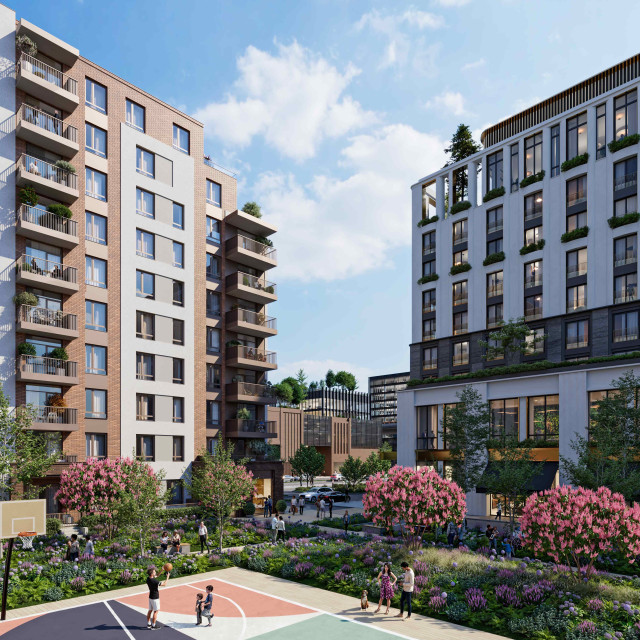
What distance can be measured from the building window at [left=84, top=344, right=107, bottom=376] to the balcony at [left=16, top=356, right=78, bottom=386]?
77.6 inches

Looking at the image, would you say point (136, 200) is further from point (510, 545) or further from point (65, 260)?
point (510, 545)

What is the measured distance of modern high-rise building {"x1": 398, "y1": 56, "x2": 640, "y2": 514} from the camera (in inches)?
1802

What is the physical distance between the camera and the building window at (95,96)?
148 ft

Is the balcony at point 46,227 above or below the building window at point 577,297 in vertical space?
A: above

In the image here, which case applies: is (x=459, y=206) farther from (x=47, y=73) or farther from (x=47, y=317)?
(x=47, y=317)

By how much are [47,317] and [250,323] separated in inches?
765

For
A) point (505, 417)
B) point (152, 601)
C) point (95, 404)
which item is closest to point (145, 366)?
point (95, 404)

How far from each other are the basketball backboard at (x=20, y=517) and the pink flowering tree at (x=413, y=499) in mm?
15641

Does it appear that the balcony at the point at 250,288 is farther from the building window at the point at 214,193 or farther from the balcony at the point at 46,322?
the balcony at the point at 46,322

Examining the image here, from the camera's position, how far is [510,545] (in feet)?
107

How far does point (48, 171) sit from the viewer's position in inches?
1623

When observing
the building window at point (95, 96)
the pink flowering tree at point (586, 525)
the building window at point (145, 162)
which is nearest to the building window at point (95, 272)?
the building window at point (145, 162)

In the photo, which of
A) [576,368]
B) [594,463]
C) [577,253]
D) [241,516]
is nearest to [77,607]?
[241,516]

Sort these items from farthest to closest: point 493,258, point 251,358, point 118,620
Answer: point 251,358 → point 493,258 → point 118,620
